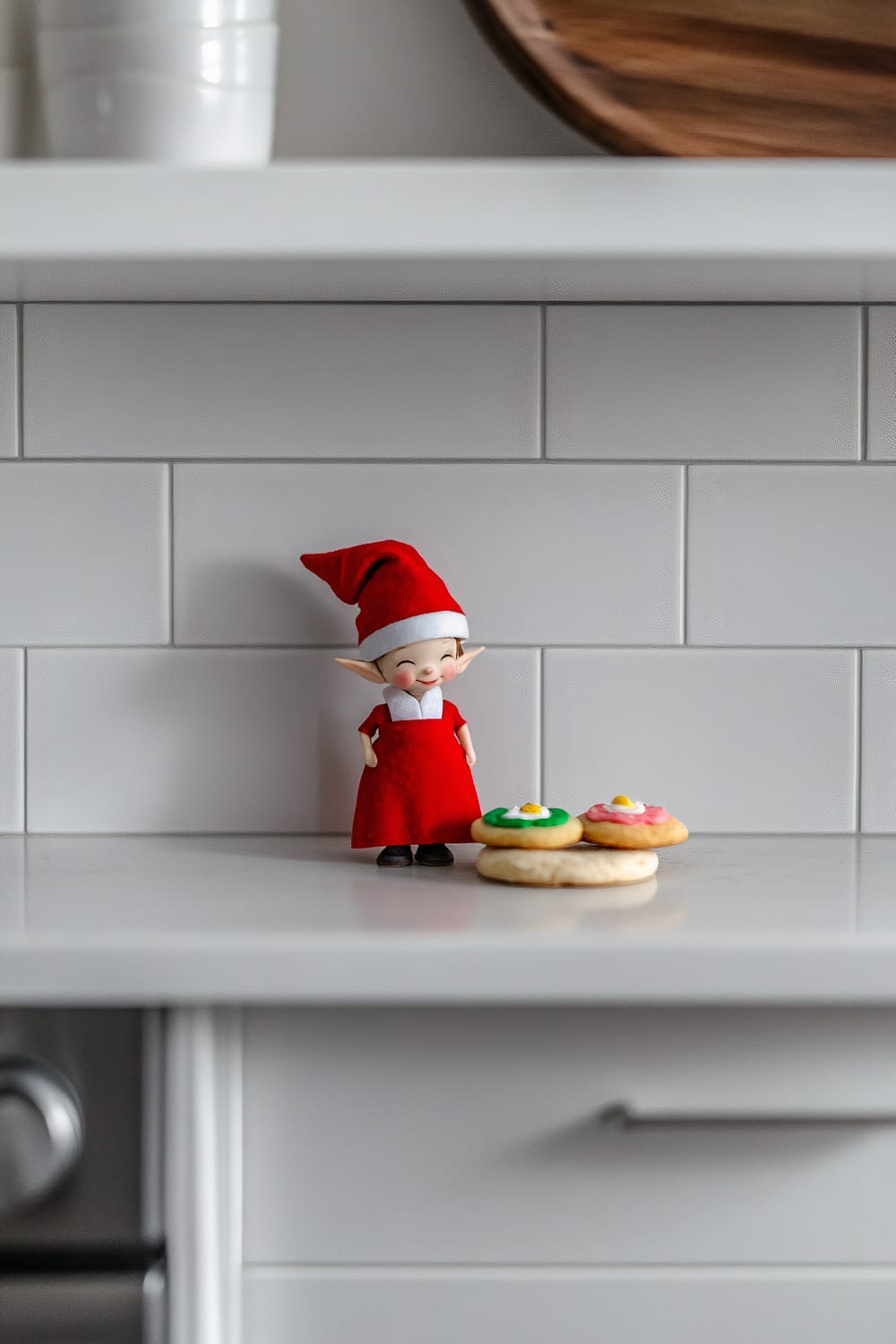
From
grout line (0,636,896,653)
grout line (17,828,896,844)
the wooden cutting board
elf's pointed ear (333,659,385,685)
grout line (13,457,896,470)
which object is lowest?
grout line (17,828,896,844)

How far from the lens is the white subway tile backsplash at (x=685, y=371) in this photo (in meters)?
1.04

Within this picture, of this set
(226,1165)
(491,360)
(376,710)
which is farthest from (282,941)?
(491,360)

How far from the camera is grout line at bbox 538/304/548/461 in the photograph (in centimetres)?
104

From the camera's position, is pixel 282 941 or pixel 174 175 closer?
pixel 282 941

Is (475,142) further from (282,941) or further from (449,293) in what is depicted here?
(282,941)

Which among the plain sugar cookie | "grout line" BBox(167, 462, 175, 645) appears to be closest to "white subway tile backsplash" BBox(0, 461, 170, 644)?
"grout line" BBox(167, 462, 175, 645)

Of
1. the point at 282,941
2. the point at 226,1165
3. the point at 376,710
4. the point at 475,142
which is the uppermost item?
the point at 475,142

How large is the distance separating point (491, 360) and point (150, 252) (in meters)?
0.35

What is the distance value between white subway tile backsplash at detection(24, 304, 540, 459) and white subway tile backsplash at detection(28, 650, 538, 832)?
0.19 meters

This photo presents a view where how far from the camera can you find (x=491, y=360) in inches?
40.9

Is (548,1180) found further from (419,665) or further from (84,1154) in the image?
(419,665)

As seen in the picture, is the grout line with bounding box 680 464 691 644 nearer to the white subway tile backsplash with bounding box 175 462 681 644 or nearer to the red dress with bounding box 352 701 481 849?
the white subway tile backsplash with bounding box 175 462 681 644

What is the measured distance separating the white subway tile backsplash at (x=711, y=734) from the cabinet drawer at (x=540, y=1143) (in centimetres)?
41

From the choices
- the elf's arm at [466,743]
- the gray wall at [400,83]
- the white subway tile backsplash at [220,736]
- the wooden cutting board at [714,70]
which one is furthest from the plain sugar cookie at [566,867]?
the gray wall at [400,83]
